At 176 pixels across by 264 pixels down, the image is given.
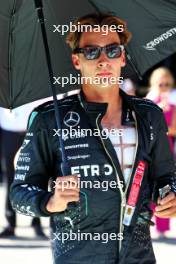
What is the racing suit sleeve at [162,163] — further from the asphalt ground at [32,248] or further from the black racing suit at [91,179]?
the asphalt ground at [32,248]

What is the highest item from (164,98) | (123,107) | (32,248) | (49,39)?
(49,39)

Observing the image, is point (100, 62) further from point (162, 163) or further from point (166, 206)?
point (166, 206)

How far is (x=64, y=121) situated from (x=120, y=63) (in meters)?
0.38

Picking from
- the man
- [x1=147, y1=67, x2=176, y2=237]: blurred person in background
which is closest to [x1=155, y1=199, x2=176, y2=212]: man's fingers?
the man

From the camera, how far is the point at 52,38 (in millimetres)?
3896

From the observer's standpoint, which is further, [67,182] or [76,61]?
[76,61]

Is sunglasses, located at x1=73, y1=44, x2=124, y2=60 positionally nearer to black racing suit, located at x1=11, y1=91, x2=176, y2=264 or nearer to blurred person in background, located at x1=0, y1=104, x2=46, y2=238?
black racing suit, located at x1=11, y1=91, x2=176, y2=264

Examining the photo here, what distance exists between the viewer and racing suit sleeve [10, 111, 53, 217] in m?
3.29

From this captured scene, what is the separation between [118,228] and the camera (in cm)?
329

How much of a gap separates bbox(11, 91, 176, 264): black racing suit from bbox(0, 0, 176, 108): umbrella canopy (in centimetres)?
43

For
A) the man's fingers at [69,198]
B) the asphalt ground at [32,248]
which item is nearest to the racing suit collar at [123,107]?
the man's fingers at [69,198]

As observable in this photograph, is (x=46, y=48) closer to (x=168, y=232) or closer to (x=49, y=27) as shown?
(x=49, y=27)

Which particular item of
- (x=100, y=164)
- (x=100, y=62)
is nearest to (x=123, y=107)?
(x=100, y=62)

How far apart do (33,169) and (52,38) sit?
0.84m
